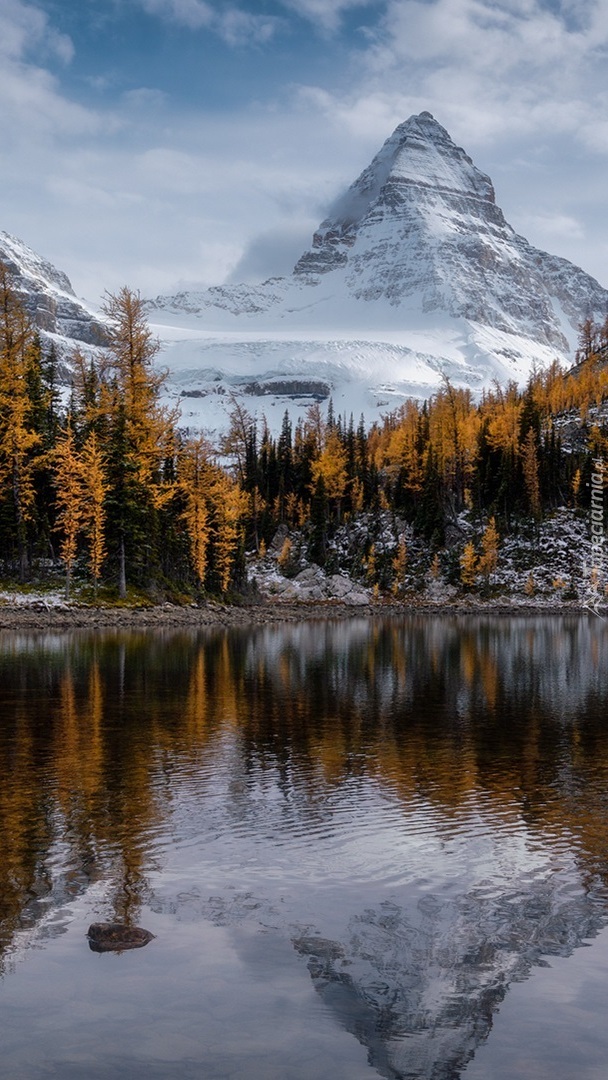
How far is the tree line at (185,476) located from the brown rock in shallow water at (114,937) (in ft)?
191

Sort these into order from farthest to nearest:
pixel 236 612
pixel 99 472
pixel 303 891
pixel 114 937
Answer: pixel 236 612
pixel 99 472
pixel 303 891
pixel 114 937

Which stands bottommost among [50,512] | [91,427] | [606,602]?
[606,602]

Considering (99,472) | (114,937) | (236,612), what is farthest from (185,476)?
(114,937)

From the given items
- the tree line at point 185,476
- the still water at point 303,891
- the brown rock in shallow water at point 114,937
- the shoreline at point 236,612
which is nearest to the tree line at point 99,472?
the tree line at point 185,476

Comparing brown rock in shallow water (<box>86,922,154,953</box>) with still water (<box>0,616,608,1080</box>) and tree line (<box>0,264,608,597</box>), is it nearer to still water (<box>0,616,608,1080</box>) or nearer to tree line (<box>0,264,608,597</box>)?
still water (<box>0,616,608,1080</box>)

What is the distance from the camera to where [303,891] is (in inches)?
500

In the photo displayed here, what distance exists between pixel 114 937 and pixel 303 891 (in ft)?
9.79

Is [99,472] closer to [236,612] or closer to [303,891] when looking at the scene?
[236,612]

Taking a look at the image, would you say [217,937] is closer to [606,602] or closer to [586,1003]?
[586,1003]

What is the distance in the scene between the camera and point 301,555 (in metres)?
134

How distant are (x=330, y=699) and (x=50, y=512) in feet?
161

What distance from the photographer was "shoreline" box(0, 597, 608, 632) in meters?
61.9

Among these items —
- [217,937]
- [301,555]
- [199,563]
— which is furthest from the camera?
[301,555]

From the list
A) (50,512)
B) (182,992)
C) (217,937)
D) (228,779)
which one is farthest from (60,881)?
(50,512)
